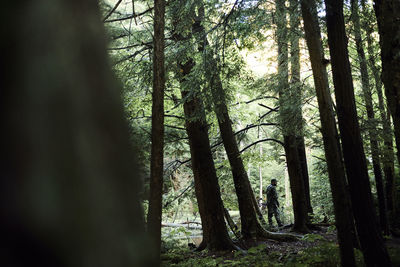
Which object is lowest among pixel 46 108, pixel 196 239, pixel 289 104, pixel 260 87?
pixel 196 239

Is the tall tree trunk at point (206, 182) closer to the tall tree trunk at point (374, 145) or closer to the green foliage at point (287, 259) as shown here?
the green foliage at point (287, 259)

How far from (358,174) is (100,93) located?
18.1ft

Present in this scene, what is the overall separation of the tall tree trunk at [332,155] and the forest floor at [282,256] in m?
0.74

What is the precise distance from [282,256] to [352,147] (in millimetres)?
2829

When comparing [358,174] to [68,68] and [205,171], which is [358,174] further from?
[68,68]

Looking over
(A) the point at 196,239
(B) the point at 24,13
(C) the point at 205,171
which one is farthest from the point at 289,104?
(B) the point at 24,13

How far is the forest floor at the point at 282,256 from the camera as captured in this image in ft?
19.1

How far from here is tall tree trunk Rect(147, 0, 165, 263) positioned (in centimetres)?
402

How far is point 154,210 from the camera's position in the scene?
13.3 feet

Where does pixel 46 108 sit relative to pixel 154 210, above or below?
above

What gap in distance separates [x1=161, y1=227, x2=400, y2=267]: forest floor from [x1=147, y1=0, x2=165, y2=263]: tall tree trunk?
2.63 meters

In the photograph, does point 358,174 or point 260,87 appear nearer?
point 358,174

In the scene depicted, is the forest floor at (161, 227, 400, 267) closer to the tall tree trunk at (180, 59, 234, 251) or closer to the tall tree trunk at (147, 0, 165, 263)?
the tall tree trunk at (180, 59, 234, 251)

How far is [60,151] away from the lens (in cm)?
71
